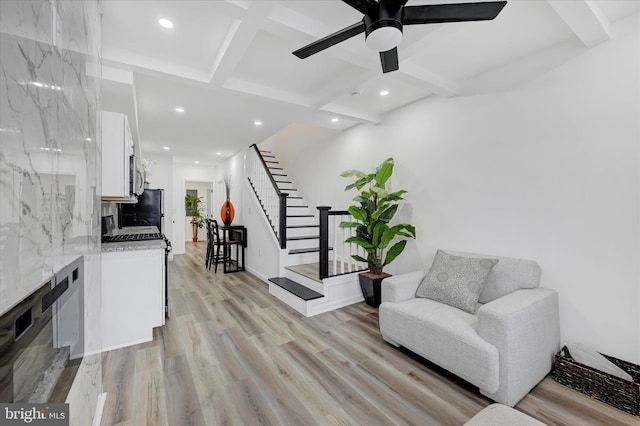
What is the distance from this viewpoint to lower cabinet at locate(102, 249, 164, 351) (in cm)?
261

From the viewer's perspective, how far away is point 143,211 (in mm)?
5254

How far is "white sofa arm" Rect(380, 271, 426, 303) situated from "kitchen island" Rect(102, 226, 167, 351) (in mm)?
2335

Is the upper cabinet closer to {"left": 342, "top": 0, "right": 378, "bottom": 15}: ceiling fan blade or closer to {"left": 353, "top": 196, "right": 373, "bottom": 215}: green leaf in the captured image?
{"left": 342, "top": 0, "right": 378, "bottom": 15}: ceiling fan blade

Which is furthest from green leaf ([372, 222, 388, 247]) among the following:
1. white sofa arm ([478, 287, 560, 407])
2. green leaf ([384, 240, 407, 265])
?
white sofa arm ([478, 287, 560, 407])

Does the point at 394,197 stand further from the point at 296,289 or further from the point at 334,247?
the point at 296,289

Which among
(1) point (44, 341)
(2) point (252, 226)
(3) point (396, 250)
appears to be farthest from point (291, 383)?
(2) point (252, 226)

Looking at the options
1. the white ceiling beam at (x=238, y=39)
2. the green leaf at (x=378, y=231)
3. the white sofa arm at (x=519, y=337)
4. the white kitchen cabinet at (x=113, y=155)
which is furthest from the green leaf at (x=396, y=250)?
the white kitchen cabinet at (x=113, y=155)

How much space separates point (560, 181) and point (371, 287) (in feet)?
7.38

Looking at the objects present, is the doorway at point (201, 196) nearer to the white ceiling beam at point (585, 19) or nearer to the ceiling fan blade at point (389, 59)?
the ceiling fan blade at point (389, 59)

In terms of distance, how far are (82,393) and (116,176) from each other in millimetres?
1657

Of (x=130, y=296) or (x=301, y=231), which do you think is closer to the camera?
(x=130, y=296)

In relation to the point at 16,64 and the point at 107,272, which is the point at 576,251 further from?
the point at 107,272

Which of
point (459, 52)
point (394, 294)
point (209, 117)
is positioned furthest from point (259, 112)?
point (394, 294)

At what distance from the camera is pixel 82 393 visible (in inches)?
54.0
